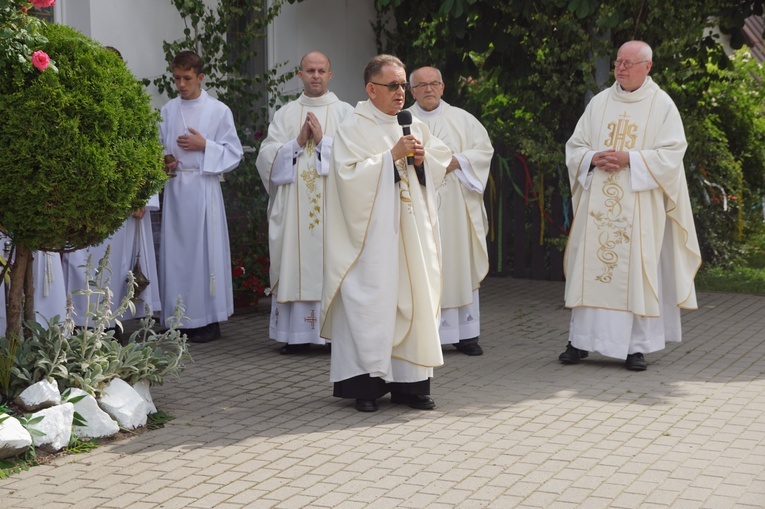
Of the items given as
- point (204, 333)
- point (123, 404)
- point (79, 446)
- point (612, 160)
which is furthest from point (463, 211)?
point (79, 446)

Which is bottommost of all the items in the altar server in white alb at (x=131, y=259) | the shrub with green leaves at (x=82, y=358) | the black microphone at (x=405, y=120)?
the shrub with green leaves at (x=82, y=358)

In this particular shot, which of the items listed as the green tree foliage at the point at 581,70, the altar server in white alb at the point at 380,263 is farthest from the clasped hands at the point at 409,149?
the green tree foliage at the point at 581,70

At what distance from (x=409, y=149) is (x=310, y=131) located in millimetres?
2391

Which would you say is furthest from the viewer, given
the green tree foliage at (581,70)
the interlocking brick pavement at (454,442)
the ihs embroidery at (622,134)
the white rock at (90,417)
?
the green tree foliage at (581,70)

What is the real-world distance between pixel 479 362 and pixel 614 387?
127 cm

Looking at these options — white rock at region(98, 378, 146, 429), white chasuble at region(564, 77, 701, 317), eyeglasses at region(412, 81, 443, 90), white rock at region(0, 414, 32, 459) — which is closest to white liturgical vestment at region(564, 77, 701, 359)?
white chasuble at region(564, 77, 701, 317)

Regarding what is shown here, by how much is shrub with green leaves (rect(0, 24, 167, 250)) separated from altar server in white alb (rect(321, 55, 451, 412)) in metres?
1.25

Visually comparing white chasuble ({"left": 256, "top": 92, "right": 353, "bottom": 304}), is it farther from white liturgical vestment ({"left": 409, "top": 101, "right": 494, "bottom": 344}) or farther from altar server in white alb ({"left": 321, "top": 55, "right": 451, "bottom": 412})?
altar server in white alb ({"left": 321, "top": 55, "right": 451, "bottom": 412})

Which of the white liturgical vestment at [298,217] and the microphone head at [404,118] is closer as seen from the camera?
the microphone head at [404,118]

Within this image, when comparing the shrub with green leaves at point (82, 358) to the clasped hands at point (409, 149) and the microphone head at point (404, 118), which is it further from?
the microphone head at point (404, 118)

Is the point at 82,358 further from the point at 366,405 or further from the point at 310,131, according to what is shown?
the point at 310,131

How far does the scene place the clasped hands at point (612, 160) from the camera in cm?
830

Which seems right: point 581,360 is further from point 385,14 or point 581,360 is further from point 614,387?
point 385,14

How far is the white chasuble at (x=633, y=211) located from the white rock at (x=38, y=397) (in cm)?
389
